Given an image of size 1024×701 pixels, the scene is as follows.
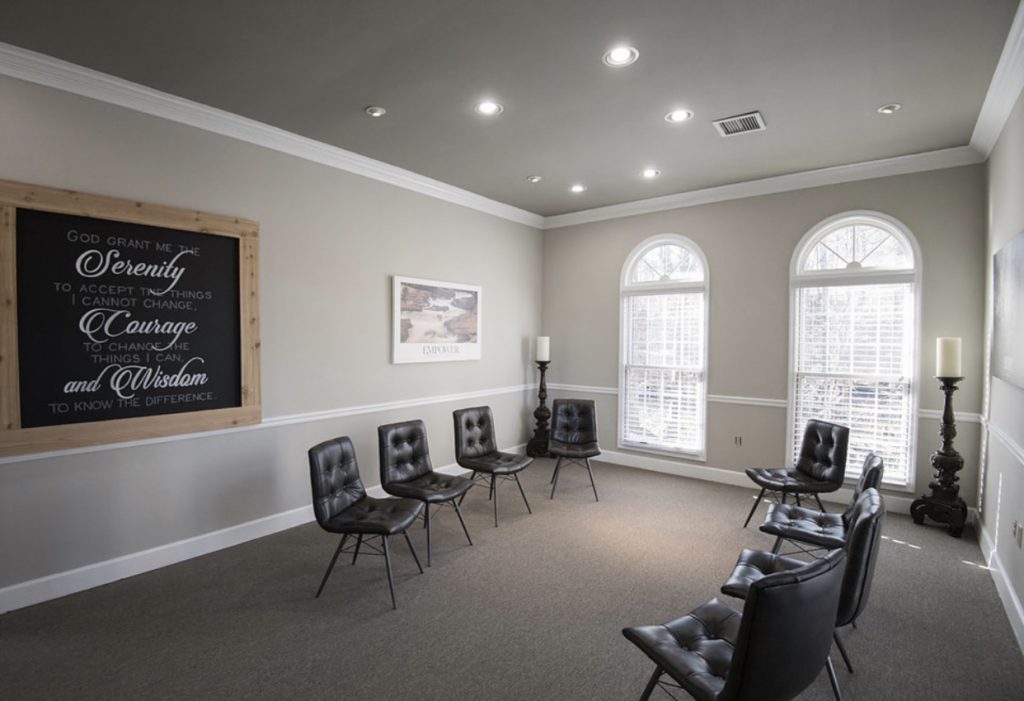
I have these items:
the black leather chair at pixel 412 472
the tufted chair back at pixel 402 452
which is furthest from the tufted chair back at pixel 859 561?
the tufted chair back at pixel 402 452

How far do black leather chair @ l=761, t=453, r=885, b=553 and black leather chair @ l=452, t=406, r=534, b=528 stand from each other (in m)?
1.91

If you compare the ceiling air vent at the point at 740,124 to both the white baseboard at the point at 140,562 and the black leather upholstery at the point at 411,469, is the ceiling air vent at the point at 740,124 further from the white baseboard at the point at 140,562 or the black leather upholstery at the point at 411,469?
the white baseboard at the point at 140,562

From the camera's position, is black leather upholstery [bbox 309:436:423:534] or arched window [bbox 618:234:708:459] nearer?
black leather upholstery [bbox 309:436:423:534]

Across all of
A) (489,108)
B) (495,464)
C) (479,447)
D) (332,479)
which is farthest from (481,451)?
(489,108)

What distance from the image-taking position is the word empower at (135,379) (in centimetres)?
307

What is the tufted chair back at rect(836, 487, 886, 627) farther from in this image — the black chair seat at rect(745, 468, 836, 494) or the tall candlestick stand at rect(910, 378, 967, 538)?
the tall candlestick stand at rect(910, 378, 967, 538)

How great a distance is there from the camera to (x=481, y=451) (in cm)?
471

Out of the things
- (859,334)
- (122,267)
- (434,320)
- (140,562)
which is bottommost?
(140,562)

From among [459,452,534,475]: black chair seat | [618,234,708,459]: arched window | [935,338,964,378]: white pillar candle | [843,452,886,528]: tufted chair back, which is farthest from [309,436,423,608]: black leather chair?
[935,338,964,378]: white pillar candle

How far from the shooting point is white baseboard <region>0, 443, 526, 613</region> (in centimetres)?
288

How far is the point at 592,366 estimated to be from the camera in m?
6.39

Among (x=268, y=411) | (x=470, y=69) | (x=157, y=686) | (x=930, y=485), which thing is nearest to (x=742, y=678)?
(x=157, y=686)

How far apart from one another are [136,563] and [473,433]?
249 cm

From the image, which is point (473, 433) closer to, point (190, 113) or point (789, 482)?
point (789, 482)
